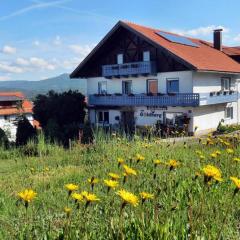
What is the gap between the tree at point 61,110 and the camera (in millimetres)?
31091

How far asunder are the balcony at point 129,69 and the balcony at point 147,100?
1.71 metres

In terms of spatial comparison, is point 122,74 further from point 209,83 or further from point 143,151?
point 143,151

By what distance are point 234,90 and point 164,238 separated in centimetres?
3316

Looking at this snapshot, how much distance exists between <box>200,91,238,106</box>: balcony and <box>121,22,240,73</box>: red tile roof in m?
1.82

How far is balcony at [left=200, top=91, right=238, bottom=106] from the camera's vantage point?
28172 millimetres

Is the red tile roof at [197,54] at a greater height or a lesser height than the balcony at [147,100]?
greater

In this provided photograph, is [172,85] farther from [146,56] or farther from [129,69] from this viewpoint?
[129,69]

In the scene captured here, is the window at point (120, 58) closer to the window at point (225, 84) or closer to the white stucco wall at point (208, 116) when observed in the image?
the white stucco wall at point (208, 116)

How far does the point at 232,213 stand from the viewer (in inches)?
157

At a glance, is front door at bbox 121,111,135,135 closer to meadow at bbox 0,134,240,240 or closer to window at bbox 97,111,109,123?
window at bbox 97,111,109,123

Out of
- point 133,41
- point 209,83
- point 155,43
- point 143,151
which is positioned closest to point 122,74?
point 133,41

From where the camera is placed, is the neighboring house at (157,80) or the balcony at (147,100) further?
the neighboring house at (157,80)

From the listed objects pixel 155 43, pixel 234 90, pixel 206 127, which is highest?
pixel 155 43

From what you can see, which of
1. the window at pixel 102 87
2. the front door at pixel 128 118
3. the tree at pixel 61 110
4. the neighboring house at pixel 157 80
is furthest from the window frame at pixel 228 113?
the tree at pixel 61 110
